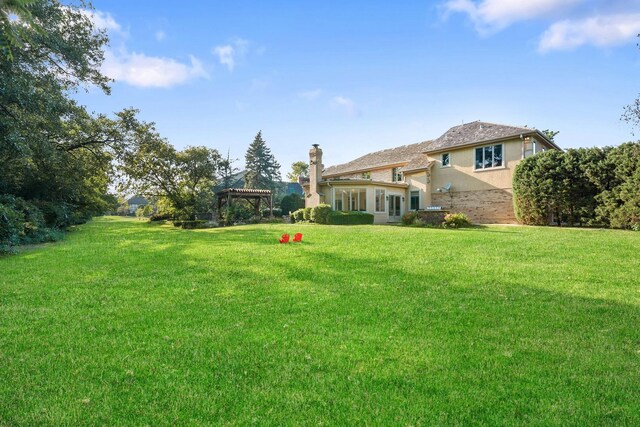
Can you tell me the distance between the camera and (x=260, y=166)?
57719 millimetres

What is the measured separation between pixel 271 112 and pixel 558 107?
51.3ft

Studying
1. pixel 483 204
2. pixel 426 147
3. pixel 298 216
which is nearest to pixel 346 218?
pixel 298 216

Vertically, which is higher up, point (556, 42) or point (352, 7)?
point (352, 7)

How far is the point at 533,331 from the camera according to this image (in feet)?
14.1

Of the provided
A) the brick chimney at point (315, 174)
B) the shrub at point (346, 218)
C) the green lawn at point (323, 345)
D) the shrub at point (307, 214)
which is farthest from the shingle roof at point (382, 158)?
the green lawn at point (323, 345)

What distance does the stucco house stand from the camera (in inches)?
892

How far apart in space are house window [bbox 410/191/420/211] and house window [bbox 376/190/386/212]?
2753 mm

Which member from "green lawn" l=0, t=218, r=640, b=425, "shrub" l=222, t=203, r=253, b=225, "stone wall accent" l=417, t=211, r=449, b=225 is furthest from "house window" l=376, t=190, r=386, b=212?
"green lawn" l=0, t=218, r=640, b=425

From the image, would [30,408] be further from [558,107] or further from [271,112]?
[271,112]

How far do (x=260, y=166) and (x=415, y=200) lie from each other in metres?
35.3

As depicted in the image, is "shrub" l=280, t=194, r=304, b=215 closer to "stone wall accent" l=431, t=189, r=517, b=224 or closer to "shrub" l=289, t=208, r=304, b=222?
"shrub" l=289, t=208, r=304, b=222

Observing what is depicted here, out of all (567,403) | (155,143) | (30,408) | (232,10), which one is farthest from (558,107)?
(155,143)

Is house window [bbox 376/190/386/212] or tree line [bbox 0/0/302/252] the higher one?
tree line [bbox 0/0/302/252]

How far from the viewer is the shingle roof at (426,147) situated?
2339cm
